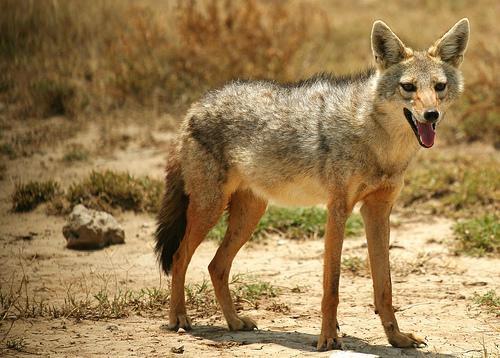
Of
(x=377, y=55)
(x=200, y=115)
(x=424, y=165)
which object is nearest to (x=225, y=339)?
(x=200, y=115)

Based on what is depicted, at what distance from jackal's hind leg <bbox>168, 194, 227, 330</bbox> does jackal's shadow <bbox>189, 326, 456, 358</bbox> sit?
0.21m

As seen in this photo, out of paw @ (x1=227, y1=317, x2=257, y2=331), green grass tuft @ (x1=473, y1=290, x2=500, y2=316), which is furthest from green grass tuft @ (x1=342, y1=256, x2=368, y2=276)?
paw @ (x1=227, y1=317, x2=257, y2=331)

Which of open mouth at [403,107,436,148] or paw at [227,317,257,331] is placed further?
paw at [227,317,257,331]

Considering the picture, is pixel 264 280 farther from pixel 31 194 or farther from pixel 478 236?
pixel 31 194

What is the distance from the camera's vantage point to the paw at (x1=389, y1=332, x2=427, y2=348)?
611 centimetres

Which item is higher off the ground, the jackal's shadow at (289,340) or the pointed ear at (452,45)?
the pointed ear at (452,45)

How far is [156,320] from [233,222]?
3.21ft

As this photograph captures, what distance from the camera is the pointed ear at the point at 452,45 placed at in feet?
20.6

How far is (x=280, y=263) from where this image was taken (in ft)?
27.2

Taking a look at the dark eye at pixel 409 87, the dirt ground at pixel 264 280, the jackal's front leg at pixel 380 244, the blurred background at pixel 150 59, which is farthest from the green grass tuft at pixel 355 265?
the blurred background at pixel 150 59

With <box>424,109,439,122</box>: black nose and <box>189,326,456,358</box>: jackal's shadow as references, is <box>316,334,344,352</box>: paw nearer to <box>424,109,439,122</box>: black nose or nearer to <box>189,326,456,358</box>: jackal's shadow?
<box>189,326,456,358</box>: jackal's shadow

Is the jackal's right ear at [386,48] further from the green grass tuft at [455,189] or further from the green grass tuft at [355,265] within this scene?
the green grass tuft at [455,189]

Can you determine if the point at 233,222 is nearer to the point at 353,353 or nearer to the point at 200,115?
the point at 200,115

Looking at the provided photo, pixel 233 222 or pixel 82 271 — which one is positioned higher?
pixel 233 222
